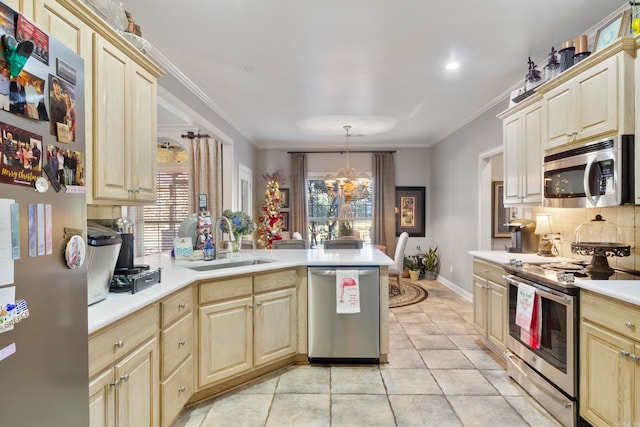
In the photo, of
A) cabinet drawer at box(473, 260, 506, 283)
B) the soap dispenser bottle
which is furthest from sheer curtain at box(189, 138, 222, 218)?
cabinet drawer at box(473, 260, 506, 283)

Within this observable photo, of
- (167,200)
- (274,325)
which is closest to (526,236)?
(274,325)

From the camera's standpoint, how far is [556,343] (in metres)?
2.13

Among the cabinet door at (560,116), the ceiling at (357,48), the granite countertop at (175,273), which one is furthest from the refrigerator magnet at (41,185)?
the cabinet door at (560,116)

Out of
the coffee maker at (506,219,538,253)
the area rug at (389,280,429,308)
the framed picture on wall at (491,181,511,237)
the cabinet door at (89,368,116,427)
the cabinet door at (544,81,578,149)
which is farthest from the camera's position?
the framed picture on wall at (491,181,511,237)

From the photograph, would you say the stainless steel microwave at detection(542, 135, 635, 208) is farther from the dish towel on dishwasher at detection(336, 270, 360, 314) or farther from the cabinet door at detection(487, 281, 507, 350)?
the dish towel on dishwasher at detection(336, 270, 360, 314)

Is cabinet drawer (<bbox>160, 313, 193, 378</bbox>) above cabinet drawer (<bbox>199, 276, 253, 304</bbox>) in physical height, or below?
below

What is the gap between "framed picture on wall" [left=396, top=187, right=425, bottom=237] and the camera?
6980mm

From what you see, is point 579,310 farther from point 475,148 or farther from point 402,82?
point 475,148

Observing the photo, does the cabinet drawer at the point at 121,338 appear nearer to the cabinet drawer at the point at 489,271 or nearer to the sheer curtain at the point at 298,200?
the cabinet drawer at the point at 489,271

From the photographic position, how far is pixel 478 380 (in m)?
2.66

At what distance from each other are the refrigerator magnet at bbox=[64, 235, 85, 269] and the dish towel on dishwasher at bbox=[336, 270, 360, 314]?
6.46 ft

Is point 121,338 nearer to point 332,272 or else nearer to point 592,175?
point 332,272

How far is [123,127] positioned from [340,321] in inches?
82.9

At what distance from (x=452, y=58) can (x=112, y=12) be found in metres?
2.66
